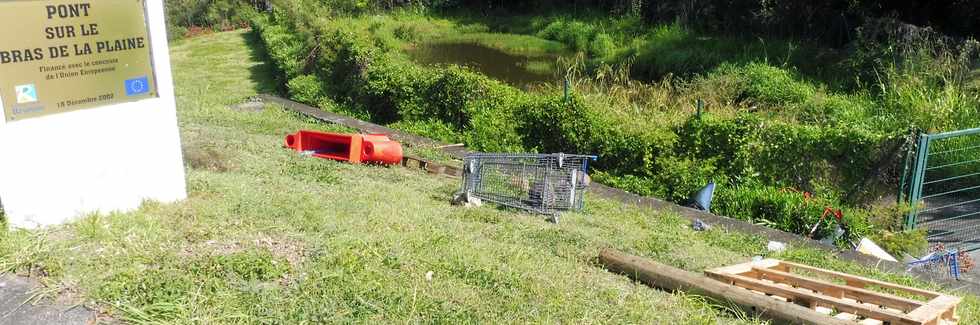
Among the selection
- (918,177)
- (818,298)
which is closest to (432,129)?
(918,177)

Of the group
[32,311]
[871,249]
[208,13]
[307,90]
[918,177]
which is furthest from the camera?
[208,13]

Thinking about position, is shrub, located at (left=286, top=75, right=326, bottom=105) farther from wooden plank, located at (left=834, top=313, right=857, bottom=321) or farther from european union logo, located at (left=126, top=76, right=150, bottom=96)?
wooden plank, located at (left=834, top=313, right=857, bottom=321)

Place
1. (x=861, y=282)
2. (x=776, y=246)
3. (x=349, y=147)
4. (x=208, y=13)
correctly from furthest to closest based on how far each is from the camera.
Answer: (x=208, y=13) → (x=349, y=147) → (x=776, y=246) → (x=861, y=282)

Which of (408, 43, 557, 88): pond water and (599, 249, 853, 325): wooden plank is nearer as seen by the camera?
(599, 249, 853, 325): wooden plank

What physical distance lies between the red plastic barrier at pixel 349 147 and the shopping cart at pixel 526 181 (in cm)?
202

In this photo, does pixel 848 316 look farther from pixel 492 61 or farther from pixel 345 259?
pixel 492 61

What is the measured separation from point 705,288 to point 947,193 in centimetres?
620

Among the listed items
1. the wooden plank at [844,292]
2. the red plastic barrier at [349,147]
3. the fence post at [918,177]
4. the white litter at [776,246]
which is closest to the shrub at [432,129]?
the red plastic barrier at [349,147]

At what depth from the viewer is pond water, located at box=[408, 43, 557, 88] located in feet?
74.3

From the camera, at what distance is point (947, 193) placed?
9.70 metres

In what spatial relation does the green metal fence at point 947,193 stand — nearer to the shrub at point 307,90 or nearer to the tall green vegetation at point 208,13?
the shrub at point 307,90

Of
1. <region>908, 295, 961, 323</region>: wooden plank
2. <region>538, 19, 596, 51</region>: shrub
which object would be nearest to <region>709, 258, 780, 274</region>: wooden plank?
<region>908, 295, 961, 323</region>: wooden plank

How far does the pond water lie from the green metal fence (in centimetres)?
1111

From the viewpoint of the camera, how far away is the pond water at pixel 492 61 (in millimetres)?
22641
